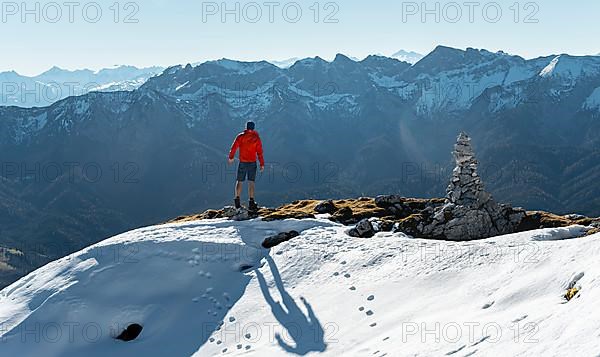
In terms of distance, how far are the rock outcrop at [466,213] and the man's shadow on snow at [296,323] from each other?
1028cm

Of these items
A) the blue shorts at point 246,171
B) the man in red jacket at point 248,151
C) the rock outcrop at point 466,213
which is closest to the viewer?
the rock outcrop at point 466,213

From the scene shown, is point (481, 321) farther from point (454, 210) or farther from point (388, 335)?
point (454, 210)

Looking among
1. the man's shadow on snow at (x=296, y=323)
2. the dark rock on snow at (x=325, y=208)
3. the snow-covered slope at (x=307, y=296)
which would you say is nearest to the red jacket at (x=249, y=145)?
the snow-covered slope at (x=307, y=296)

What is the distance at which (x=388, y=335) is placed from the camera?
15.1 meters

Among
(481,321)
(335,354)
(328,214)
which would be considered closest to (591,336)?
(481,321)

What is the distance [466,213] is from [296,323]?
49.4 ft

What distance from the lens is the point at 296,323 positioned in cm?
1869

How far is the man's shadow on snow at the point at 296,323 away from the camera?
653 inches

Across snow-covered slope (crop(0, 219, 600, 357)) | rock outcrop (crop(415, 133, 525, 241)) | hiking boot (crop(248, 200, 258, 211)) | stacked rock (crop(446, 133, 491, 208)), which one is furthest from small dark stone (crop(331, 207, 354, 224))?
stacked rock (crop(446, 133, 491, 208))

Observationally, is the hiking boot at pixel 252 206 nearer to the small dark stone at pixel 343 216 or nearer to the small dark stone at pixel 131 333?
the small dark stone at pixel 343 216

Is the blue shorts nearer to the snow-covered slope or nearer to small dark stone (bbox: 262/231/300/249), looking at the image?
the snow-covered slope

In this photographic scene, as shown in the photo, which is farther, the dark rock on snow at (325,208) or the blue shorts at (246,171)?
the dark rock on snow at (325,208)

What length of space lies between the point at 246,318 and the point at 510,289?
9.94 meters

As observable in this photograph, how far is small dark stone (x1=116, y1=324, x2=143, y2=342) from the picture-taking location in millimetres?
21078
